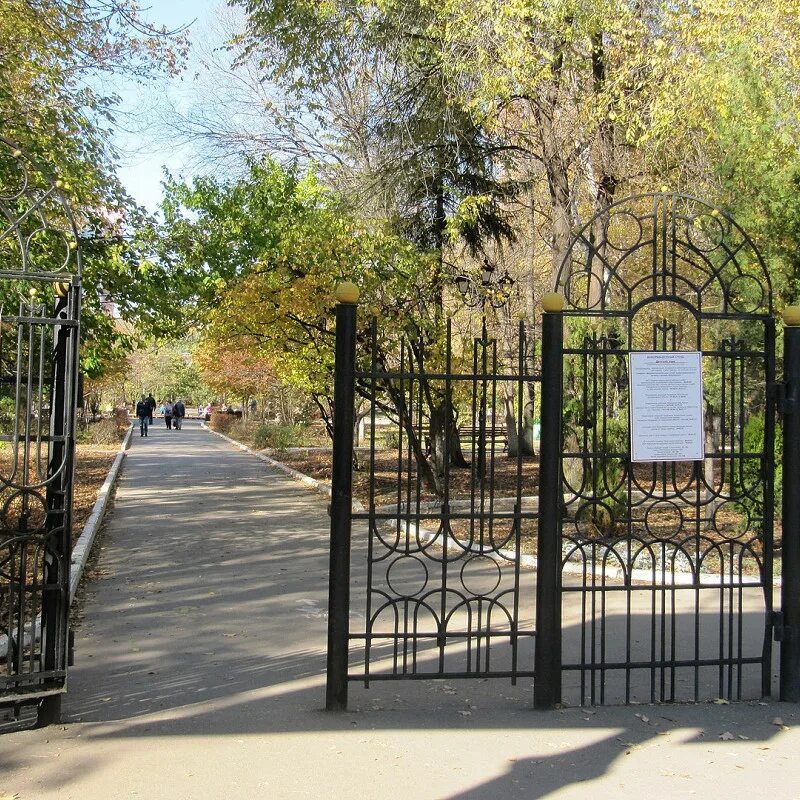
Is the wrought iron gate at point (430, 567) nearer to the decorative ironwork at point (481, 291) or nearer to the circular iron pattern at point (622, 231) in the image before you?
the decorative ironwork at point (481, 291)

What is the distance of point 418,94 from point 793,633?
12556 mm

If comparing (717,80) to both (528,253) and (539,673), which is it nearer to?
(539,673)

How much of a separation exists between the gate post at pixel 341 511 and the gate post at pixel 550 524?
119cm

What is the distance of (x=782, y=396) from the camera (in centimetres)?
602

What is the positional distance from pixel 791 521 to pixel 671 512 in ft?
30.3

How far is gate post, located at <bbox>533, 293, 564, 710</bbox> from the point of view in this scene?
5645mm

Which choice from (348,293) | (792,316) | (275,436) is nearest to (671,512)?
(792,316)

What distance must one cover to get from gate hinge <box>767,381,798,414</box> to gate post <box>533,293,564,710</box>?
146 centimetres

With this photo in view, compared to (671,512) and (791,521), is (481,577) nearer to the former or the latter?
(791,521)

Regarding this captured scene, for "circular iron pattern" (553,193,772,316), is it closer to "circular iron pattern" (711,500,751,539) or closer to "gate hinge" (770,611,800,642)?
"gate hinge" (770,611,800,642)

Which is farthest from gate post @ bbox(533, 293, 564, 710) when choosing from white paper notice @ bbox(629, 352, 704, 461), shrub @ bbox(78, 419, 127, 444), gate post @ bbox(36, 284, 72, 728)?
shrub @ bbox(78, 419, 127, 444)

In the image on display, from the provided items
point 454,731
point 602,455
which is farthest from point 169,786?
point 602,455

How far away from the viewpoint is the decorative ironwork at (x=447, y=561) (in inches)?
222

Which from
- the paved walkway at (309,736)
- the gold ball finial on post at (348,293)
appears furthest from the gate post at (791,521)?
the gold ball finial on post at (348,293)
